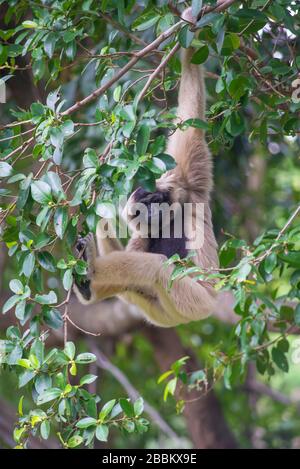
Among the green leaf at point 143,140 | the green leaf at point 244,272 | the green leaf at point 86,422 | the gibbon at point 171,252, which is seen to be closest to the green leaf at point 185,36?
the green leaf at point 143,140

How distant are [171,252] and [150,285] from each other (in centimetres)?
48

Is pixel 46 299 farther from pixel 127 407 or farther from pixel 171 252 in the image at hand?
pixel 171 252

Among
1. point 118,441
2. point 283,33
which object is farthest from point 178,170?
point 118,441

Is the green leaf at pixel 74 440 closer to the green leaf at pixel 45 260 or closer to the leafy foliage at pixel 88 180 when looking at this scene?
the leafy foliage at pixel 88 180

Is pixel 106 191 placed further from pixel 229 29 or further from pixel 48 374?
pixel 229 29

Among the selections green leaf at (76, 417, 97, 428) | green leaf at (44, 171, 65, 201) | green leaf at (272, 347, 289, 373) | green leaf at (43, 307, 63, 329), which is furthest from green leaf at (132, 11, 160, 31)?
green leaf at (272, 347, 289, 373)

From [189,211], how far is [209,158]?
367 mm

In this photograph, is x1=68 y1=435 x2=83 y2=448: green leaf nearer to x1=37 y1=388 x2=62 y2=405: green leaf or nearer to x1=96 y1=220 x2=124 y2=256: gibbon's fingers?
x1=37 y1=388 x2=62 y2=405: green leaf

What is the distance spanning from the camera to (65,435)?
3020 millimetres

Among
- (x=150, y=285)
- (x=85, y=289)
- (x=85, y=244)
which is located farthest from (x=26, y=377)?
(x=150, y=285)

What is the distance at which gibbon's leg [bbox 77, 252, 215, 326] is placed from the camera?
13.5 feet

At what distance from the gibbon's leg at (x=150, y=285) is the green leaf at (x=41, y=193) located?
1.31 metres

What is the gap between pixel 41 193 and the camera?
2830 millimetres

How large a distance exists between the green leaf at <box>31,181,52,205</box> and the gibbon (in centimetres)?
98
